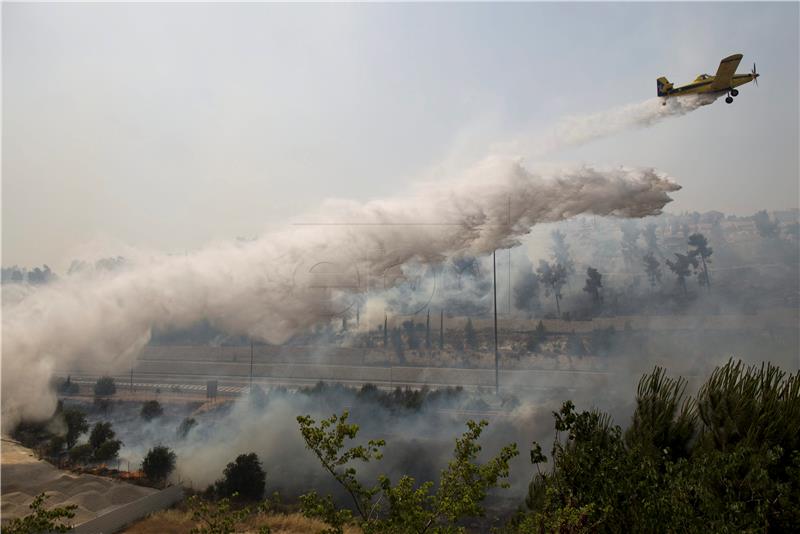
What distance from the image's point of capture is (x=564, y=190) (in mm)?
31906

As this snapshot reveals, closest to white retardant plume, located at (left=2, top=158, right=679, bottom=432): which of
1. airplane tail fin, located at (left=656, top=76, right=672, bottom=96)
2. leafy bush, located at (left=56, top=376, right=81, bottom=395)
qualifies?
airplane tail fin, located at (left=656, top=76, right=672, bottom=96)

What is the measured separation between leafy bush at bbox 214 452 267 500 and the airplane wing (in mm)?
35689

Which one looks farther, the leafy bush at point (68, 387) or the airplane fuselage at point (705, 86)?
the leafy bush at point (68, 387)

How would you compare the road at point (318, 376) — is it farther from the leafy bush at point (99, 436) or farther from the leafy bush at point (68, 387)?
the leafy bush at point (99, 436)

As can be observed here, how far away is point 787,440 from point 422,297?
4857 cm

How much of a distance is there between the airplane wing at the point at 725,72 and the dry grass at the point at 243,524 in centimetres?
3097

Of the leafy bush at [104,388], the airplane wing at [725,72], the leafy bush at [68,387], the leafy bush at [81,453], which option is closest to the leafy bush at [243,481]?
the leafy bush at [81,453]

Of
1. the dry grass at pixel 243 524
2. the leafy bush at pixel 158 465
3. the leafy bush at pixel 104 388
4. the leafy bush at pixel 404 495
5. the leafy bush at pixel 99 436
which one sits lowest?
the dry grass at pixel 243 524

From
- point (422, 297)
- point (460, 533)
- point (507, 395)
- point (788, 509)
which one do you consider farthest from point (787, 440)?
point (422, 297)

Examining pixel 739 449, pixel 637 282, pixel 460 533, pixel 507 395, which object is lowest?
pixel 507 395

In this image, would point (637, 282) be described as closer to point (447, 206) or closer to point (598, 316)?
point (598, 316)

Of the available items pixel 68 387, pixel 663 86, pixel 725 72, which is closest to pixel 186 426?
pixel 68 387

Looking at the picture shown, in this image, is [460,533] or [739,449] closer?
[460,533]

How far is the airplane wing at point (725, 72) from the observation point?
85.0 ft
